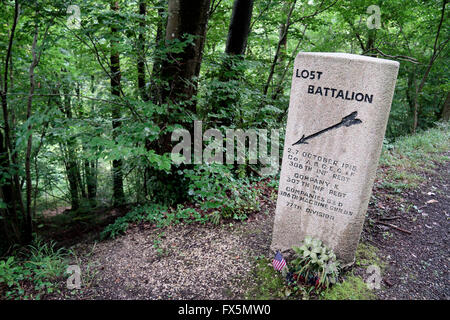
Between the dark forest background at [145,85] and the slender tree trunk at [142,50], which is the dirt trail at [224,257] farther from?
the slender tree trunk at [142,50]

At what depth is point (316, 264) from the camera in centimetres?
270

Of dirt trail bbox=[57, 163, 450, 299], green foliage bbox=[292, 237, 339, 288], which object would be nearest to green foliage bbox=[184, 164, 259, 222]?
dirt trail bbox=[57, 163, 450, 299]

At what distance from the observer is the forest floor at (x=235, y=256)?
2.85m

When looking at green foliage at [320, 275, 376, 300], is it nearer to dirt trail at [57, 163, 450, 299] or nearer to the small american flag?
→ dirt trail at [57, 163, 450, 299]

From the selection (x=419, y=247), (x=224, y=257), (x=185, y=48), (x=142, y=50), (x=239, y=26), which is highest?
(x=239, y=26)

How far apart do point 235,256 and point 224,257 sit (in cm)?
14

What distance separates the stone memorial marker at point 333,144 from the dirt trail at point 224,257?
66cm

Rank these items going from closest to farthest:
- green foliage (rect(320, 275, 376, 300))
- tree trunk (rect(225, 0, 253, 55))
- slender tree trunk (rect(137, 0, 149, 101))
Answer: green foliage (rect(320, 275, 376, 300)) → slender tree trunk (rect(137, 0, 149, 101)) → tree trunk (rect(225, 0, 253, 55))

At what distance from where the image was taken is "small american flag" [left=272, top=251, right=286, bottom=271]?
9.70ft

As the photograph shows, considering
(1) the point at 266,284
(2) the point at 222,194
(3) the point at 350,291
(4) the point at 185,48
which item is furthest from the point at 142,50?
(3) the point at 350,291

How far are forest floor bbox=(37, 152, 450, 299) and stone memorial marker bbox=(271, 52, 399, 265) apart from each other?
0.61 meters

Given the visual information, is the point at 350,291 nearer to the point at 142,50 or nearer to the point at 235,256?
the point at 235,256

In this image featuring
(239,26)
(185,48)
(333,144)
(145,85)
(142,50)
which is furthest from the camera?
(239,26)
